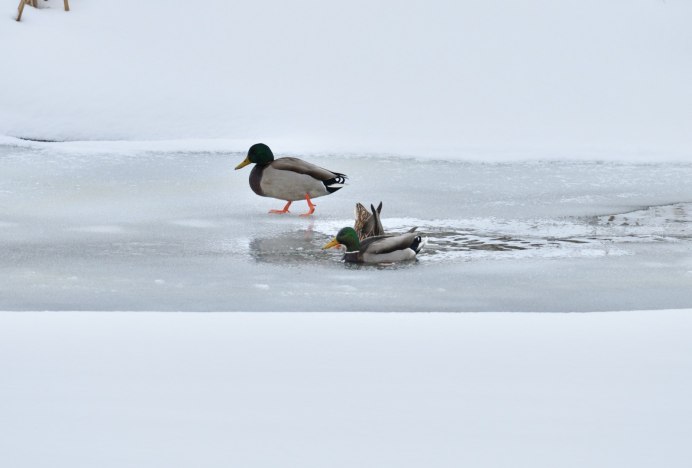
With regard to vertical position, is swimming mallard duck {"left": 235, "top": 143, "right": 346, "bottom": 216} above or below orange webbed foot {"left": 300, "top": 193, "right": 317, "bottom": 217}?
above

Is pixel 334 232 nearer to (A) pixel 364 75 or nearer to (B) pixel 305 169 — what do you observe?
(B) pixel 305 169

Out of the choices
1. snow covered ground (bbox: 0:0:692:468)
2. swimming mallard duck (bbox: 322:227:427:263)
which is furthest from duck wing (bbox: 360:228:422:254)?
snow covered ground (bbox: 0:0:692:468)

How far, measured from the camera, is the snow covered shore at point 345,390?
3.94 m

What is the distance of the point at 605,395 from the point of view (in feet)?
14.8

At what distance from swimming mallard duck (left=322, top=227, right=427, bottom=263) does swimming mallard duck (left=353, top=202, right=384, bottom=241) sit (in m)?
0.25

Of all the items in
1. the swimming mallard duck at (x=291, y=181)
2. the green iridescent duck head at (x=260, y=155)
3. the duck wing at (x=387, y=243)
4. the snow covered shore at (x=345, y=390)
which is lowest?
the snow covered shore at (x=345, y=390)

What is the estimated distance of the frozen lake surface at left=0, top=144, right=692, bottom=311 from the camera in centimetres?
652

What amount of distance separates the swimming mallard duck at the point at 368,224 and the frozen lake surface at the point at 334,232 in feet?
0.77

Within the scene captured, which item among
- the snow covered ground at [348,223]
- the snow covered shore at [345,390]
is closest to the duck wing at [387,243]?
the snow covered ground at [348,223]

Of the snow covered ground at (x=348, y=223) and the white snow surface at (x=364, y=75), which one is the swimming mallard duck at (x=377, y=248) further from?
the white snow surface at (x=364, y=75)

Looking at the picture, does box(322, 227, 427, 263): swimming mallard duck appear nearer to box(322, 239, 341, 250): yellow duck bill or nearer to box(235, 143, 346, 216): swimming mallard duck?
box(322, 239, 341, 250): yellow duck bill

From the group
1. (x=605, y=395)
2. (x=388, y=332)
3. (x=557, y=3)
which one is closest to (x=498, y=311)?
(x=388, y=332)

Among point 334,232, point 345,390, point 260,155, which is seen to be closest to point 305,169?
point 260,155

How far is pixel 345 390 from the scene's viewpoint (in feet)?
14.9
